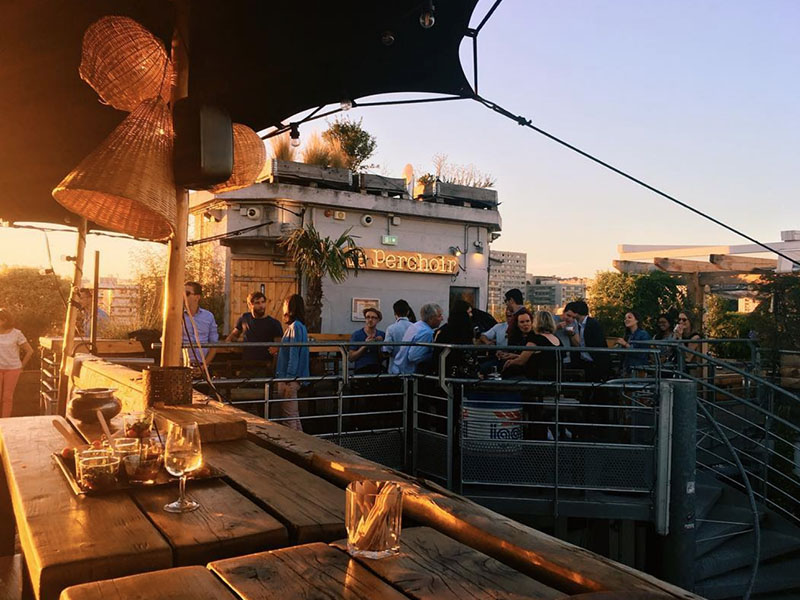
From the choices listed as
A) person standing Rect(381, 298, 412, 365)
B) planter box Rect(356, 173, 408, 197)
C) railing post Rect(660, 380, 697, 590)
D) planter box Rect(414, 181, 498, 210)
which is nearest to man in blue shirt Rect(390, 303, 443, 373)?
person standing Rect(381, 298, 412, 365)

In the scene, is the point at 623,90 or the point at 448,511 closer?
the point at 448,511

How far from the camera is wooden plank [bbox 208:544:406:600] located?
1.11 meters

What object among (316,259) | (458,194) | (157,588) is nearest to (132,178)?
(157,588)

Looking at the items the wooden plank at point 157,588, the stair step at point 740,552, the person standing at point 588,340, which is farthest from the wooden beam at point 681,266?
the wooden plank at point 157,588

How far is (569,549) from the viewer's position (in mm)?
1286

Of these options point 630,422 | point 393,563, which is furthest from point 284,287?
point 393,563

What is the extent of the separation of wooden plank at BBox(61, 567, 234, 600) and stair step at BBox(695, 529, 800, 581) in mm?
5401

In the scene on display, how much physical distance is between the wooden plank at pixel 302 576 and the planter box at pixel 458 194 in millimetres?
13565

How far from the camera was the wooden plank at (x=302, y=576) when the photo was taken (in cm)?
111

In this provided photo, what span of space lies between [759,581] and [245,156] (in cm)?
580

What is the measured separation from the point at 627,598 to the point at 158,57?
310 centimetres

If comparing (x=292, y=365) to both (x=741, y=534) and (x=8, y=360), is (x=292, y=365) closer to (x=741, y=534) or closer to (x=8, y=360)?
(x=8, y=360)

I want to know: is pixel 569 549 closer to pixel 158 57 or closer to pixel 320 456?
pixel 320 456

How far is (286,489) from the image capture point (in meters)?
1.83
